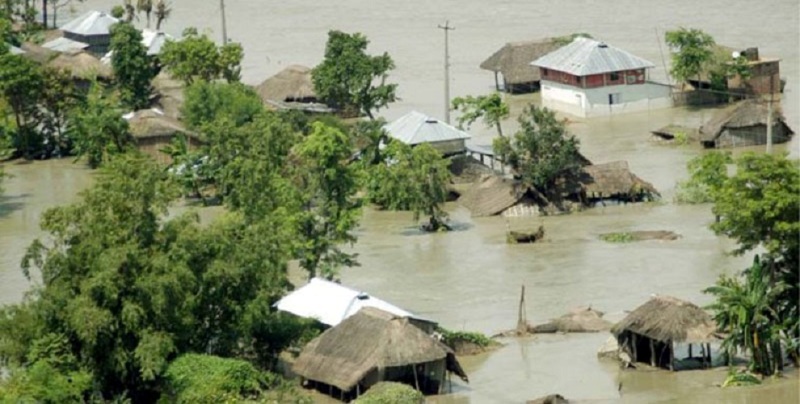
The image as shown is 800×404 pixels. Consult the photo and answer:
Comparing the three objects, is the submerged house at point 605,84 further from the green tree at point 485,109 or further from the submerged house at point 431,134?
the submerged house at point 431,134

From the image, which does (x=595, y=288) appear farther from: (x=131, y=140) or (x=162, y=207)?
(x=131, y=140)

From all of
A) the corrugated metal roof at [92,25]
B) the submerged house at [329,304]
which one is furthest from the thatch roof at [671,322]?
the corrugated metal roof at [92,25]

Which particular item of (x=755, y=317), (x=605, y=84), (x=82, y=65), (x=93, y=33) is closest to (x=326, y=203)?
(x=755, y=317)

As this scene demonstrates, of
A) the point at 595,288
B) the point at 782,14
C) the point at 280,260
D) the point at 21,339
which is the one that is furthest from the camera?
the point at 782,14

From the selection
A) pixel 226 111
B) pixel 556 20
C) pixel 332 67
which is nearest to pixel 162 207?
pixel 226 111

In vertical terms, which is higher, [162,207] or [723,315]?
[162,207]

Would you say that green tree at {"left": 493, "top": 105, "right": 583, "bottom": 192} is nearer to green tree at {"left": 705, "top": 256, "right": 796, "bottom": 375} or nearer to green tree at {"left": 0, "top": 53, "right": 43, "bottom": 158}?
green tree at {"left": 705, "top": 256, "right": 796, "bottom": 375}

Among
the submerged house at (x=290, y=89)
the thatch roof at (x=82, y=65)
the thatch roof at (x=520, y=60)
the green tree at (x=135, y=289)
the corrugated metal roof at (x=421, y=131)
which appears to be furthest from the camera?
the thatch roof at (x=82, y=65)

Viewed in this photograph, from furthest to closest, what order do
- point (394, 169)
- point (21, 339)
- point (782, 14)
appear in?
point (782, 14), point (394, 169), point (21, 339)
